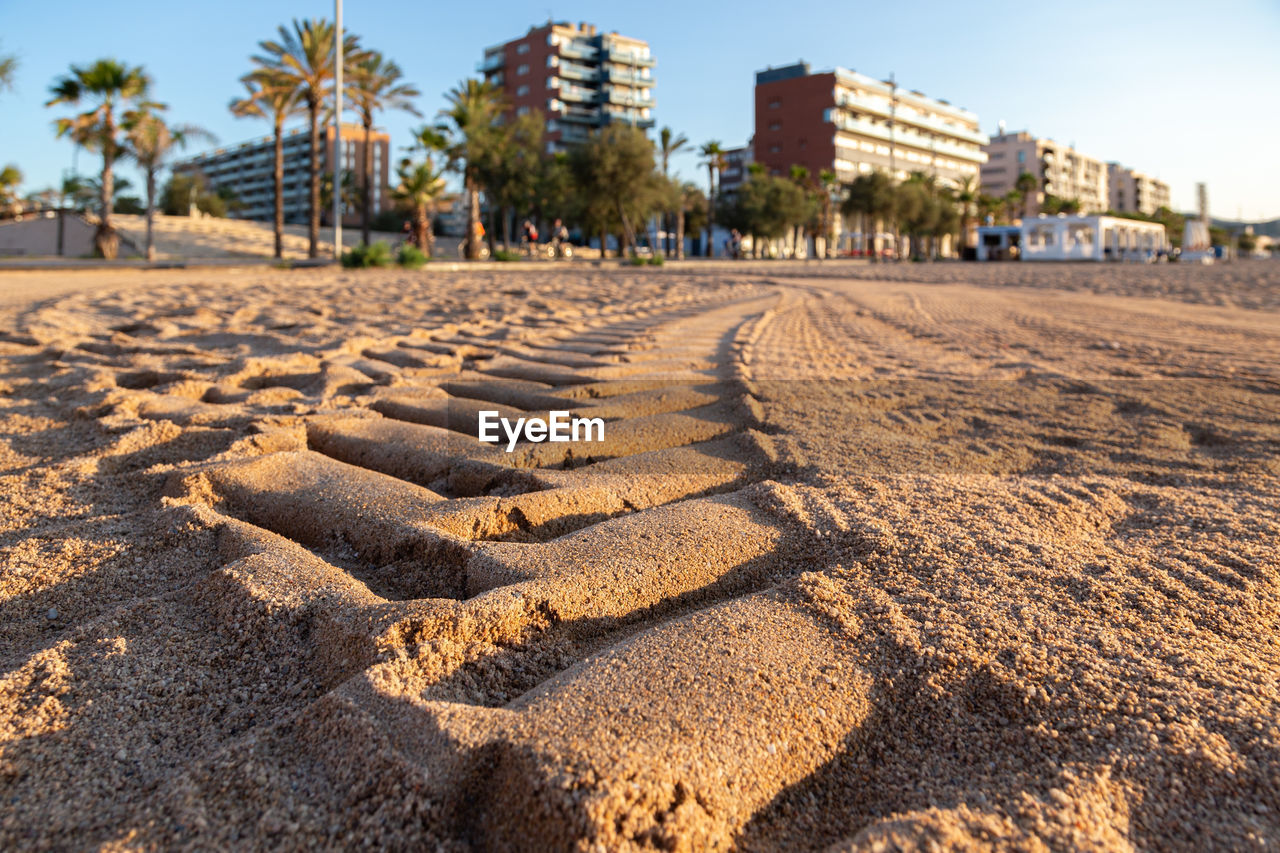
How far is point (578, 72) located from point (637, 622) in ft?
236

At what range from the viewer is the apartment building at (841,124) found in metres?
65.6

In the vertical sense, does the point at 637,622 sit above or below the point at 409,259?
below

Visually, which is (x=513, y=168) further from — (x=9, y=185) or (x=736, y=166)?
(x=736, y=166)

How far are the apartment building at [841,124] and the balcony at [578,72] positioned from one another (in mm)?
15176

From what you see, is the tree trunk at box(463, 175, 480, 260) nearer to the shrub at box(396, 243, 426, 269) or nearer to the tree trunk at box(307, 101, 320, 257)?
the tree trunk at box(307, 101, 320, 257)

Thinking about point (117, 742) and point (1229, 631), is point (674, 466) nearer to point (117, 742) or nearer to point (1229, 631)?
point (1229, 631)

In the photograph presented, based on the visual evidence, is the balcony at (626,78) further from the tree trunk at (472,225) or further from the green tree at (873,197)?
the tree trunk at (472,225)

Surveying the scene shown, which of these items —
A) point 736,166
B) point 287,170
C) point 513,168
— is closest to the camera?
point 513,168

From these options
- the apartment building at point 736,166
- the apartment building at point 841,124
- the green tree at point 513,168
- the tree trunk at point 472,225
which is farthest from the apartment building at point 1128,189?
the tree trunk at point 472,225

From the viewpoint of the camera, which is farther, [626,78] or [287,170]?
[287,170]

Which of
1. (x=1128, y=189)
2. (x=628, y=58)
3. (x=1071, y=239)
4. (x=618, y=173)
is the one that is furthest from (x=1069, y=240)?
(x=1128, y=189)

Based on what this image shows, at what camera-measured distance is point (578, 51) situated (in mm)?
65375

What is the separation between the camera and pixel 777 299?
8859 millimetres

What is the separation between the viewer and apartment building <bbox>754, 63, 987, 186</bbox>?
215 ft
